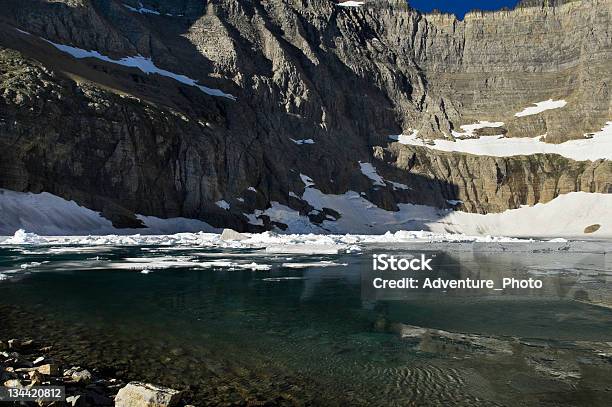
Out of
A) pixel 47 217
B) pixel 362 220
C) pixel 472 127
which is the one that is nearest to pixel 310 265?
pixel 47 217

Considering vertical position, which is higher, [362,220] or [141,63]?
[141,63]

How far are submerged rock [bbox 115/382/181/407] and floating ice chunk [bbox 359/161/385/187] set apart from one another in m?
126

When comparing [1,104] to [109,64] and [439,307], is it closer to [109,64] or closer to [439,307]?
[109,64]

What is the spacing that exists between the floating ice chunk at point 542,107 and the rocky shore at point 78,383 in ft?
551

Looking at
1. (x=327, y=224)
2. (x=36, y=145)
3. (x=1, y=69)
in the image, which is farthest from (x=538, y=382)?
(x=327, y=224)

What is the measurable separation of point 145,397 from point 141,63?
11529 centimetres

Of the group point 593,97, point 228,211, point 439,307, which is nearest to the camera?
point 439,307

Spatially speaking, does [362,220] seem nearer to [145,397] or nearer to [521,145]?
[521,145]

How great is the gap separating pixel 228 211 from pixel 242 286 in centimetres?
7056

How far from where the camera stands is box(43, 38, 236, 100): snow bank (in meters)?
101

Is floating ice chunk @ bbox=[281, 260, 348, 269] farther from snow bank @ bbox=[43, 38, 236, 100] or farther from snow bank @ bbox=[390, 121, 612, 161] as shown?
snow bank @ bbox=[390, 121, 612, 161]

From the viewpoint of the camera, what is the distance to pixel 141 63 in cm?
11088

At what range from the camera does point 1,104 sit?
70.8 metres

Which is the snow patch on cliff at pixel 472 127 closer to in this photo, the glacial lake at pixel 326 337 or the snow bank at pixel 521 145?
the snow bank at pixel 521 145
